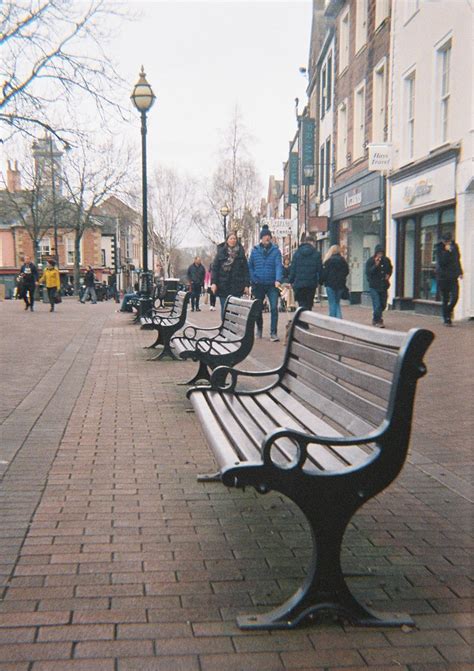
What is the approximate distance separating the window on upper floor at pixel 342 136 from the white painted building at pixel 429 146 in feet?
21.1

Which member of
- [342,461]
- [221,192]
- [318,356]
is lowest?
[342,461]

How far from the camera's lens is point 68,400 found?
7.55 meters

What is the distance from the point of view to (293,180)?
4844cm

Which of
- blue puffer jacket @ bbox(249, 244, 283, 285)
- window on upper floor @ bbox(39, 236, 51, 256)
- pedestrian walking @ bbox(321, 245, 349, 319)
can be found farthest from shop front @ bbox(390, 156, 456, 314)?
window on upper floor @ bbox(39, 236, 51, 256)

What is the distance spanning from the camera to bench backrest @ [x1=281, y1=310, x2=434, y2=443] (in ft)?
9.45

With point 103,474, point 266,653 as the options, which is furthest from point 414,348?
point 103,474

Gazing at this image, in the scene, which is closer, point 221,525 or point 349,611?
point 349,611

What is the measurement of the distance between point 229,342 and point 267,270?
243 inches

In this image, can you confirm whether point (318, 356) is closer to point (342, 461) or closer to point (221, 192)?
point (342, 461)

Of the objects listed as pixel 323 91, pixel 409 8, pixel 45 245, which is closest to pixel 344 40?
pixel 323 91

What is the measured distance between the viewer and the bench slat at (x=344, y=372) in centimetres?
314

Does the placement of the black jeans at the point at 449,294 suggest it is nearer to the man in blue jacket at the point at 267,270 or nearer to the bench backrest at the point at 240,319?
the man in blue jacket at the point at 267,270

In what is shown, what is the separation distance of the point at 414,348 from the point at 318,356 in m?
1.23

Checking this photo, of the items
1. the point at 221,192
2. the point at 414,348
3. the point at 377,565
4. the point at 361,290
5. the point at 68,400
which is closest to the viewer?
the point at 414,348
